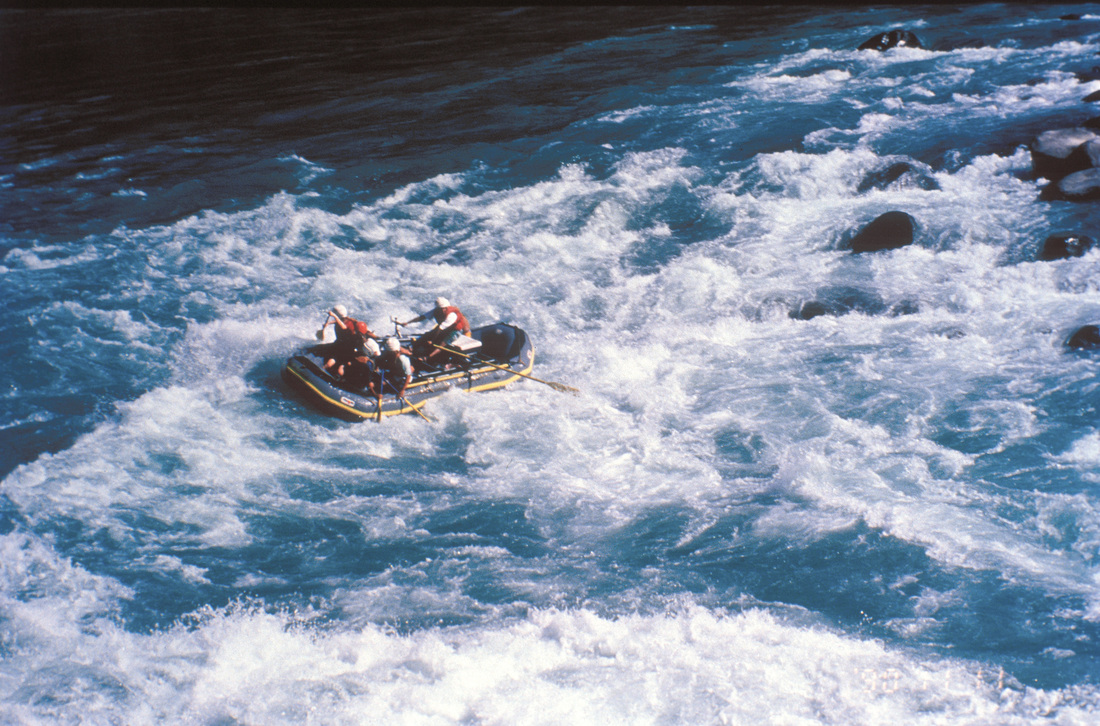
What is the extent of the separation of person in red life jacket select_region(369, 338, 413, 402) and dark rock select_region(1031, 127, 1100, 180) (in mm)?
11971

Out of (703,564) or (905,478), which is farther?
(905,478)

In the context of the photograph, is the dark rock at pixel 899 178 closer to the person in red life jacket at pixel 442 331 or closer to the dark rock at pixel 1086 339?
the dark rock at pixel 1086 339

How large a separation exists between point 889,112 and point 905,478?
1301 cm

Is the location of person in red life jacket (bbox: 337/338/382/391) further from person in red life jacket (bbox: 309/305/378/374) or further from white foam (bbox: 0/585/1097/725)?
white foam (bbox: 0/585/1097/725)

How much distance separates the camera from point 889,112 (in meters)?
19.2

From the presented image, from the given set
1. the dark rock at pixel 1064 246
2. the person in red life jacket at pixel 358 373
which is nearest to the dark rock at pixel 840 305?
the dark rock at pixel 1064 246

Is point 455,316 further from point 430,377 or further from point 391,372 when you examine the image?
point 391,372

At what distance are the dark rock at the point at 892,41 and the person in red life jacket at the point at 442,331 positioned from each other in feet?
62.3

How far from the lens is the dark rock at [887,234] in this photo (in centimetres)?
1370

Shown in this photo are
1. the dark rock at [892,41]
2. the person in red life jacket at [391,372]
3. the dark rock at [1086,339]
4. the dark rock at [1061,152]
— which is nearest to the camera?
the person in red life jacket at [391,372]

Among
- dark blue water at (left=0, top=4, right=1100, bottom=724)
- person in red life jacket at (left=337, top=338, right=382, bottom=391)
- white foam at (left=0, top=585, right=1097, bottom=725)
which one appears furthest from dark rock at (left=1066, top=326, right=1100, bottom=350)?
person in red life jacket at (left=337, top=338, right=382, bottom=391)

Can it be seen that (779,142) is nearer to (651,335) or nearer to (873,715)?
(651,335)

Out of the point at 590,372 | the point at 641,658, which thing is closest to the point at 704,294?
the point at 590,372

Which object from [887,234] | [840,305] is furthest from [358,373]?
[887,234]
